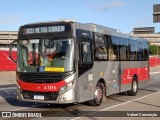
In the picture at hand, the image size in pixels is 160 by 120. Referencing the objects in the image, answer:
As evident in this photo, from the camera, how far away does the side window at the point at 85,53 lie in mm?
12313

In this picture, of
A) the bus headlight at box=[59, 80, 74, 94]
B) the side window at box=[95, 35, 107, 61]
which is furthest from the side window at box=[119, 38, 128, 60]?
the bus headlight at box=[59, 80, 74, 94]

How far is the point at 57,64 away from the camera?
38.8 feet

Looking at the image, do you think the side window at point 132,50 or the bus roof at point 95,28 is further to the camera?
the side window at point 132,50

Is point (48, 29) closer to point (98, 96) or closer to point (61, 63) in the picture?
point (61, 63)

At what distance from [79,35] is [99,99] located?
286 centimetres

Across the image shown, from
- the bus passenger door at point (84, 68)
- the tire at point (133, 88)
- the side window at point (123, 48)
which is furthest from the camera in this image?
the tire at point (133, 88)

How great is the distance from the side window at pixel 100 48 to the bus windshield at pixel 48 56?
1.97m

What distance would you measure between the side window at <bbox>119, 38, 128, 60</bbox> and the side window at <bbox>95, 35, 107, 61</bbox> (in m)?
2.05

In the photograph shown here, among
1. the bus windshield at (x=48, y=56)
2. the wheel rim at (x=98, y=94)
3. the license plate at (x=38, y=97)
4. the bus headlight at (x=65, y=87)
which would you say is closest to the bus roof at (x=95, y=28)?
the bus windshield at (x=48, y=56)

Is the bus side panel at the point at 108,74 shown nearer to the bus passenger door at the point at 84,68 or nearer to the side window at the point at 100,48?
the side window at the point at 100,48

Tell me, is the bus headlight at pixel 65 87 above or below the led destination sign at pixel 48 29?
below

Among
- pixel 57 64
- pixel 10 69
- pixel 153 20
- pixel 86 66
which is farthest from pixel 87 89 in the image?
pixel 10 69

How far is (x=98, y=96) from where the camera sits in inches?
539

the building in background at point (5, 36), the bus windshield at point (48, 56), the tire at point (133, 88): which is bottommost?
the tire at point (133, 88)
